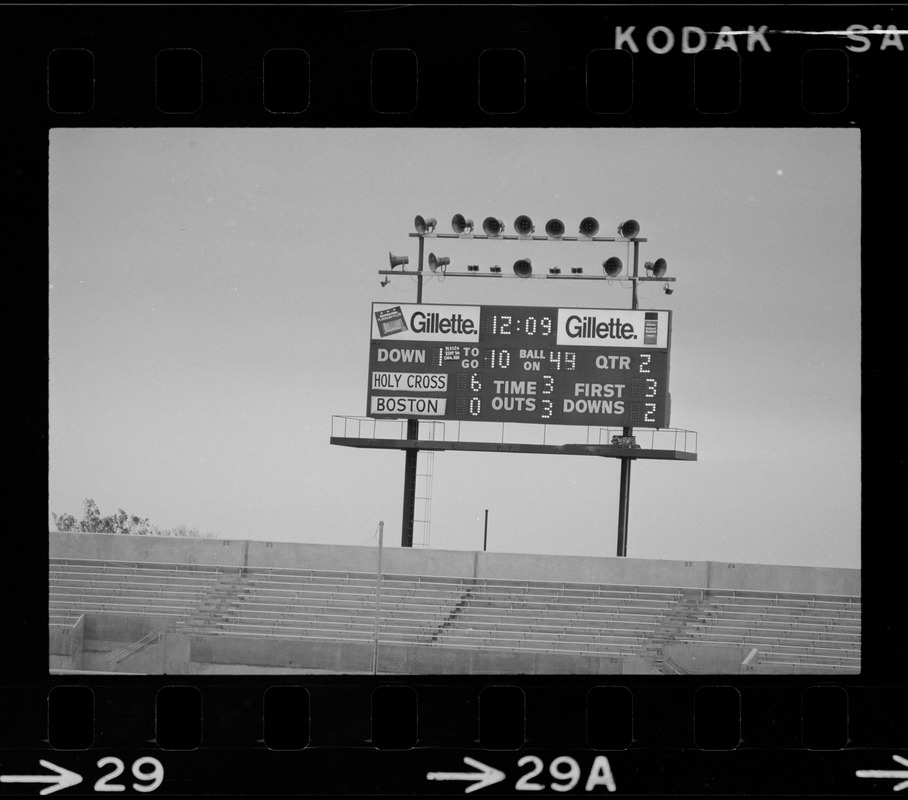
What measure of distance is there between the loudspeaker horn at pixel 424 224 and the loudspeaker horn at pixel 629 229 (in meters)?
2.79

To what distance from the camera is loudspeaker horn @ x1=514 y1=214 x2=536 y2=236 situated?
60.2 feet

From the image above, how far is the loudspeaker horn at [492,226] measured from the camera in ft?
59.6

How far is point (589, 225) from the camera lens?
18344mm

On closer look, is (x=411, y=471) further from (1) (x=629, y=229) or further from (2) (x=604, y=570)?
(1) (x=629, y=229)

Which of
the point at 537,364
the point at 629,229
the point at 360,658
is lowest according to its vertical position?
the point at 360,658

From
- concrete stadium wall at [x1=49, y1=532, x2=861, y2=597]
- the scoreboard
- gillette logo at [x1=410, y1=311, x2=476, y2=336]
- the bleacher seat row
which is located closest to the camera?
the scoreboard

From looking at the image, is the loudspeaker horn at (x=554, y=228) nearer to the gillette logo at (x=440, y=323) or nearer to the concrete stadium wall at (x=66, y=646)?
the gillette logo at (x=440, y=323)

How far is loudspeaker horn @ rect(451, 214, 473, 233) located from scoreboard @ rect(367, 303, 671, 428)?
Result: 4.04 ft

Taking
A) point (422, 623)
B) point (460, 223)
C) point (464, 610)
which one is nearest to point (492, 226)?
point (460, 223)

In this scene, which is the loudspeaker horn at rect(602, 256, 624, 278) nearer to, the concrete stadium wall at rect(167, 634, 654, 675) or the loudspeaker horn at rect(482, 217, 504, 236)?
the loudspeaker horn at rect(482, 217, 504, 236)
